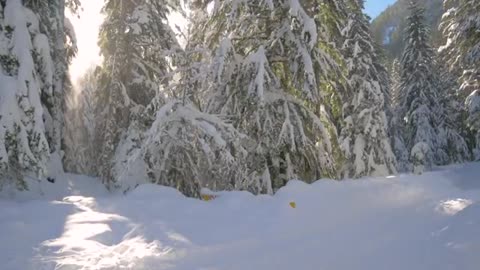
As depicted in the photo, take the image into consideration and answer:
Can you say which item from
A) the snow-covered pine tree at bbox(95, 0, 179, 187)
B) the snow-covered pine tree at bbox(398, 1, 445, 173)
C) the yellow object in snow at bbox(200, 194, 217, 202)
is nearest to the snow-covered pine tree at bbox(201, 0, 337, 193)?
the yellow object in snow at bbox(200, 194, 217, 202)

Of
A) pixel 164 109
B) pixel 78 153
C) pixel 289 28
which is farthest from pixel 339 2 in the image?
pixel 78 153

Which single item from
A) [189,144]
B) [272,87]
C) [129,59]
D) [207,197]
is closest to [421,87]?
[129,59]

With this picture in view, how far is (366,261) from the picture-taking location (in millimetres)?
4457

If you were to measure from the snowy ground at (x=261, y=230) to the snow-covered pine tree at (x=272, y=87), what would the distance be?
2.19 m

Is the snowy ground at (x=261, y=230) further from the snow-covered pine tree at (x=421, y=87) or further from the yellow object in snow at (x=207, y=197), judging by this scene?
the snow-covered pine tree at (x=421, y=87)

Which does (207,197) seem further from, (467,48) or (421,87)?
(421,87)

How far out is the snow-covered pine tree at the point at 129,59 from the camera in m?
15.0

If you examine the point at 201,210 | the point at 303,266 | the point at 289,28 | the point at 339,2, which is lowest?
the point at 303,266

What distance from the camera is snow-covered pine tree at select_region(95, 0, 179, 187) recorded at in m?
15.0

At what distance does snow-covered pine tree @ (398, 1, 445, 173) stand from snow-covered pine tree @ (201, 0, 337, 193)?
68.3ft

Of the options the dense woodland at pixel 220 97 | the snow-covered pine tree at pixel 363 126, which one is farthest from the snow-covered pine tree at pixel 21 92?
the snow-covered pine tree at pixel 363 126

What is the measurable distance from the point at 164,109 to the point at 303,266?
4915 mm

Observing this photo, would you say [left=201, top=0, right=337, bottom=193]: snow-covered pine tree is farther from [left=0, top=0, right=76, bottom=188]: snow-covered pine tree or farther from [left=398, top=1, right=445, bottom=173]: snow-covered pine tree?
[left=398, top=1, right=445, bottom=173]: snow-covered pine tree

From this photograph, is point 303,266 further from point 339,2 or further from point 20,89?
point 339,2
